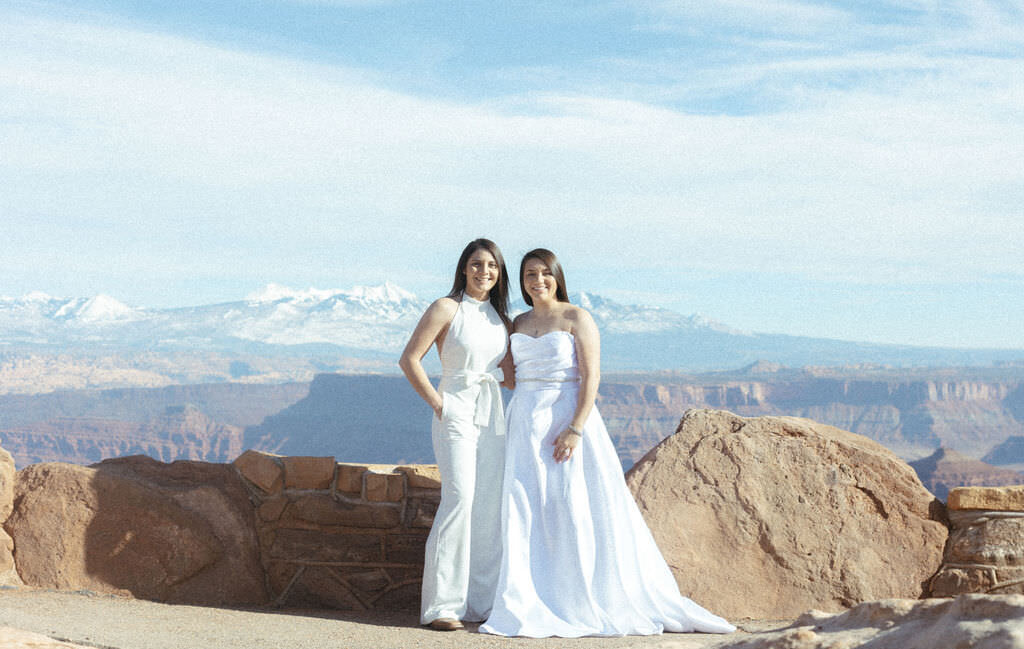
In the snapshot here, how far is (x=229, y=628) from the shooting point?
4.97 meters

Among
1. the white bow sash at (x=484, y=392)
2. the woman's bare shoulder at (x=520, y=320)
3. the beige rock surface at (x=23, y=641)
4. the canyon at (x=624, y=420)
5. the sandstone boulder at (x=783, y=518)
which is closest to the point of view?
the beige rock surface at (x=23, y=641)

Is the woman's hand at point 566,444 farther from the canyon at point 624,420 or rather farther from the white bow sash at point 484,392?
the canyon at point 624,420

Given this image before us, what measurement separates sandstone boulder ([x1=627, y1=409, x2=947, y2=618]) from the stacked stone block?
11 centimetres

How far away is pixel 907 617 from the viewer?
254cm

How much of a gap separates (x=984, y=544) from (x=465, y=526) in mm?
3118

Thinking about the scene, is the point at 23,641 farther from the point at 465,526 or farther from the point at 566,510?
the point at 566,510

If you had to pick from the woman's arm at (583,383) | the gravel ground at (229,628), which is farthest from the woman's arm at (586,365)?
the gravel ground at (229,628)

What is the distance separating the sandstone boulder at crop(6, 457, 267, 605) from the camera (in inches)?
232

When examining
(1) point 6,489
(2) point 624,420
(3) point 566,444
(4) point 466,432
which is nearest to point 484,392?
(4) point 466,432

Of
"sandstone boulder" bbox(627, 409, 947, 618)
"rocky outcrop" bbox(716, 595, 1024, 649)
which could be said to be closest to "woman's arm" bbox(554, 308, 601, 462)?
"sandstone boulder" bbox(627, 409, 947, 618)

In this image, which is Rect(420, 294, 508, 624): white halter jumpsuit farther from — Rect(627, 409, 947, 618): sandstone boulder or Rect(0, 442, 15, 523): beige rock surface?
Rect(0, 442, 15, 523): beige rock surface

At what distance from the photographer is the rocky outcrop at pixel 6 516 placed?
578cm

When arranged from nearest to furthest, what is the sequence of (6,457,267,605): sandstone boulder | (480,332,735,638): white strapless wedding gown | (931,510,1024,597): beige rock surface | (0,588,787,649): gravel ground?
(0,588,787,649): gravel ground
(480,332,735,638): white strapless wedding gown
(931,510,1024,597): beige rock surface
(6,457,267,605): sandstone boulder

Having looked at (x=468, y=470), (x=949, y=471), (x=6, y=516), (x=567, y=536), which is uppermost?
(x=468, y=470)
